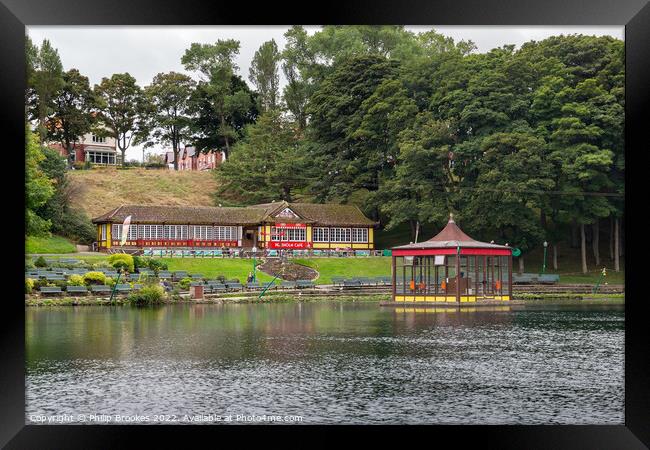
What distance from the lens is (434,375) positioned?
60.2ft

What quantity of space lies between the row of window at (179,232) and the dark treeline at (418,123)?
377 cm

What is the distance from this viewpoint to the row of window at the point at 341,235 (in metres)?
51.4

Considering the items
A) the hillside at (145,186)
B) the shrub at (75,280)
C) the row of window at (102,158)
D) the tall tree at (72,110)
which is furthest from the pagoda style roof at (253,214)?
the shrub at (75,280)

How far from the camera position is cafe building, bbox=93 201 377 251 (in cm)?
4650

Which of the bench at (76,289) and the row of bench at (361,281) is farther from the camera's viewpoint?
the row of bench at (361,281)

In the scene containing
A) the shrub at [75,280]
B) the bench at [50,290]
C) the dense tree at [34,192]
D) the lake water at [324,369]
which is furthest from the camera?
the shrub at [75,280]

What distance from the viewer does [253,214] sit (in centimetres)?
4969

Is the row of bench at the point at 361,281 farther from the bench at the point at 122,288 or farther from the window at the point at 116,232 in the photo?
the window at the point at 116,232

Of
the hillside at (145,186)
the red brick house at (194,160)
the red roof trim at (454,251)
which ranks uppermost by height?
the red brick house at (194,160)

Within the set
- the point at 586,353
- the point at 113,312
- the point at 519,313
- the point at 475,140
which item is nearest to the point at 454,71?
the point at 475,140

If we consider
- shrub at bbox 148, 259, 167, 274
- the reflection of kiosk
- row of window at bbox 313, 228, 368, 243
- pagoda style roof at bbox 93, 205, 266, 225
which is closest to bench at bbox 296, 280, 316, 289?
the reflection of kiosk

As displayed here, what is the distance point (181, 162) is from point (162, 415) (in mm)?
36614

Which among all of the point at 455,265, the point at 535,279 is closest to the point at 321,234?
the point at 535,279

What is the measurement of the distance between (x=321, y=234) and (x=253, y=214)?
4515mm
